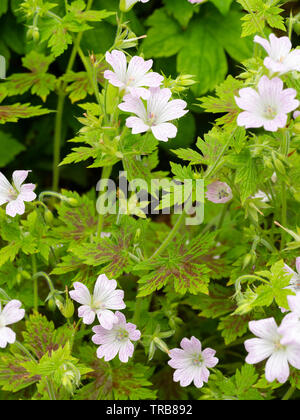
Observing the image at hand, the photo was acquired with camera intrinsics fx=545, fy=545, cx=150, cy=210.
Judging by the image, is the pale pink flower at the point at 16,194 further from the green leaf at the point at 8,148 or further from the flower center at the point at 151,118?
the green leaf at the point at 8,148

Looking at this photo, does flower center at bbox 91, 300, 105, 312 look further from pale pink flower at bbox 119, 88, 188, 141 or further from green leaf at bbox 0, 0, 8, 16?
green leaf at bbox 0, 0, 8, 16

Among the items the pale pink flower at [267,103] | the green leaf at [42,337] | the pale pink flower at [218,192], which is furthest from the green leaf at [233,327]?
the pale pink flower at [267,103]

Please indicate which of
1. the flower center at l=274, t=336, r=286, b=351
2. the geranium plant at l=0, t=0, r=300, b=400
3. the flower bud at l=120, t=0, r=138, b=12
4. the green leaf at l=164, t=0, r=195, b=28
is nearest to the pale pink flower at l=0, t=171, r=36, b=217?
the geranium plant at l=0, t=0, r=300, b=400

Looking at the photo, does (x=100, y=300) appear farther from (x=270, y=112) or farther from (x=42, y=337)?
(x=270, y=112)

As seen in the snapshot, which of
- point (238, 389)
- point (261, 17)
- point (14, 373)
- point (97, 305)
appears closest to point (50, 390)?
point (14, 373)
